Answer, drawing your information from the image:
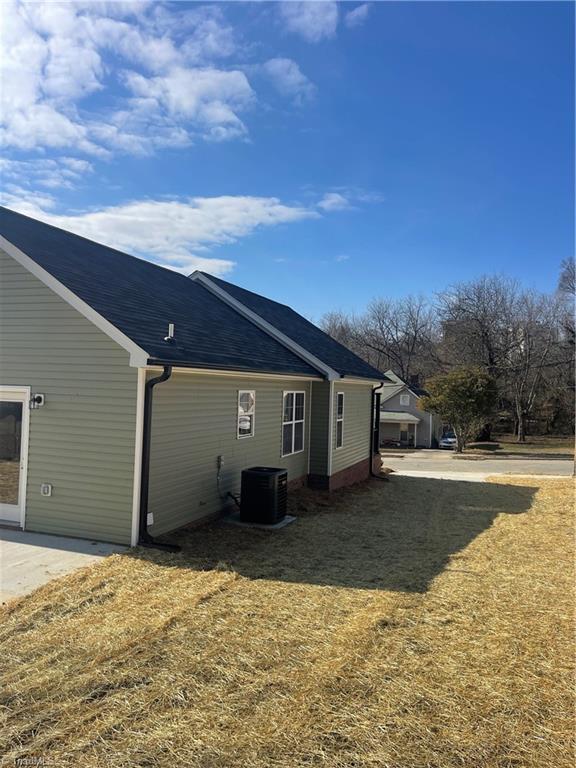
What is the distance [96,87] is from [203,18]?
221 centimetres

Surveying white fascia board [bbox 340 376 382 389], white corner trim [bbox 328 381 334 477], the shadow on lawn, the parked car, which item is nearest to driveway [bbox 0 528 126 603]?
the shadow on lawn

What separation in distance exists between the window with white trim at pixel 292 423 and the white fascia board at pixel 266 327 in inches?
34.5

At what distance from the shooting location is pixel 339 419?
14102 millimetres

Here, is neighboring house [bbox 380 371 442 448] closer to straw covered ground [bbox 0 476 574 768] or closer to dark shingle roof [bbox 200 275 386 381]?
dark shingle roof [bbox 200 275 386 381]

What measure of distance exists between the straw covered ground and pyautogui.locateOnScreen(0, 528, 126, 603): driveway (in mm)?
307

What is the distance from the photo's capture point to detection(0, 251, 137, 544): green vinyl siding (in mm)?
7000

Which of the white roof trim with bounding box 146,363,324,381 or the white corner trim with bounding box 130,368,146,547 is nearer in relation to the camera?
the white corner trim with bounding box 130,368,146,547

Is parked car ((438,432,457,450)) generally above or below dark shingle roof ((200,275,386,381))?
below

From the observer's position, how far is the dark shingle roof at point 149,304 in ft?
24.4

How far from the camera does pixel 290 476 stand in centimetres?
1214

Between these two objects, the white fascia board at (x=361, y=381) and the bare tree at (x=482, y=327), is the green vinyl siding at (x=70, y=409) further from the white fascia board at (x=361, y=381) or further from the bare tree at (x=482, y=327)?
the bare tree at (x=482, y=327)

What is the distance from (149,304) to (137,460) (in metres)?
→ 3.31

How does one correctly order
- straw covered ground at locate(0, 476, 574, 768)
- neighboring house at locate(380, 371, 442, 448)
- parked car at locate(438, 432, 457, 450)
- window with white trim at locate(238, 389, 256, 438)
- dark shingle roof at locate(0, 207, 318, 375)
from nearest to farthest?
1. straw covered ground at locate(0, 476, 574, 768)
2. dark shingle roof at locate(0, 207, 318, 375)
3. window with white trim at locate(238, 389, 256, 438)
4. parked car at locate(438, 432, 457, 450)
5. neighboring house at locate(380, 371, 442, 448)

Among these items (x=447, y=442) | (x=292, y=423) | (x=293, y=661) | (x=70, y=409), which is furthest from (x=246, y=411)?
(x=447, y=442)
